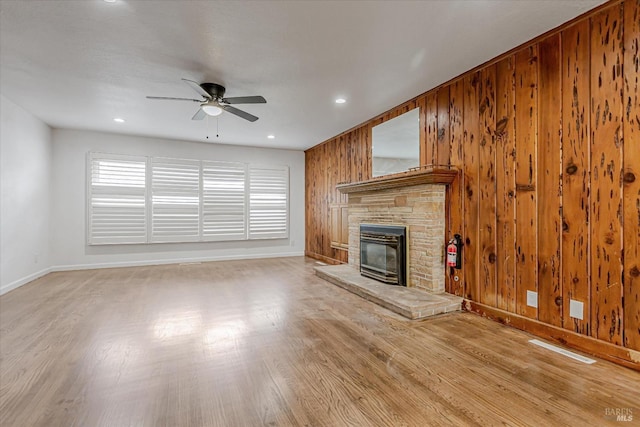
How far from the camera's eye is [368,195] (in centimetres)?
481

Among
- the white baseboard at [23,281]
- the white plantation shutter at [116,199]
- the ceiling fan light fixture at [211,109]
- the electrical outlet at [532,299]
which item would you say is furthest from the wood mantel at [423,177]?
the white baseboard at [23,281]

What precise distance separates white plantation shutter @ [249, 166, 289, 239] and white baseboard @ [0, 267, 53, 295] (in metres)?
3.89

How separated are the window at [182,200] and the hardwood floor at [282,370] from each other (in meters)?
2.82

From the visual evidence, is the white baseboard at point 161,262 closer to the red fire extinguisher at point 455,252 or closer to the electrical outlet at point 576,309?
the red fire extinguisher at point 455,252

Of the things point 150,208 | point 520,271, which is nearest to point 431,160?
point 520,271

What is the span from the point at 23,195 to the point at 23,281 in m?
1.37

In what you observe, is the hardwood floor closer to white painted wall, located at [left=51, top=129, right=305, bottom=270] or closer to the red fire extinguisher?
the red fire extinguisher

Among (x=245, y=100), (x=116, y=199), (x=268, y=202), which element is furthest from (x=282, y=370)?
(x=116, y=199)

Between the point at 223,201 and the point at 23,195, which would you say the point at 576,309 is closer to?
the point at 223,201

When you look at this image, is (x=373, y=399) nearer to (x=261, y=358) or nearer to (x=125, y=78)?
(x=261, y=358)

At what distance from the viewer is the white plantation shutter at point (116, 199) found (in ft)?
19.7

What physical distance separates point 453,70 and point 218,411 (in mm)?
3835

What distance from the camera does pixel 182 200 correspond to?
6723 mm
